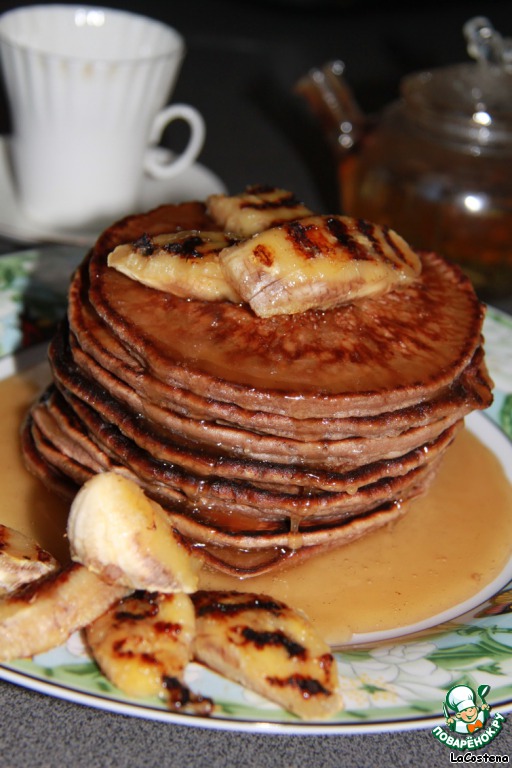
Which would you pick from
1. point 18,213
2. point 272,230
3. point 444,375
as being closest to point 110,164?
point 18,213

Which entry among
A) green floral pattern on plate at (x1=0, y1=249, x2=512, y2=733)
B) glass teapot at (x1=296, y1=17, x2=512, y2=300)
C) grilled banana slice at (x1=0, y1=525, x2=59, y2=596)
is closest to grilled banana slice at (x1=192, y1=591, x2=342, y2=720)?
green floral pattern on plate at (x1=0, y1=249, x2=512, y2=733)

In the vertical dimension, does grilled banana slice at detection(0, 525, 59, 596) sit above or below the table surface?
above

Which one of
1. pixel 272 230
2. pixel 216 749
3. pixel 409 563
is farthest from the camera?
pixel 409 563

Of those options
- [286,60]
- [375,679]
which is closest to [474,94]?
[375,679]

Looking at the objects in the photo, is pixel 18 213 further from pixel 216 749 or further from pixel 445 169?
pixel 216 749

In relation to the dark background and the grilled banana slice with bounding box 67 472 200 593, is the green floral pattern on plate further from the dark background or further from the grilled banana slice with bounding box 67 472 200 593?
the dark background

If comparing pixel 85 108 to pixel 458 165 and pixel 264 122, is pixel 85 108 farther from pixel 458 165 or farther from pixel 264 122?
pixel 264 122

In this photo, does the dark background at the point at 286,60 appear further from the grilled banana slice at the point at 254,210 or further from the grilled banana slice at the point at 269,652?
the grilled banana slice at the point at 269,652
